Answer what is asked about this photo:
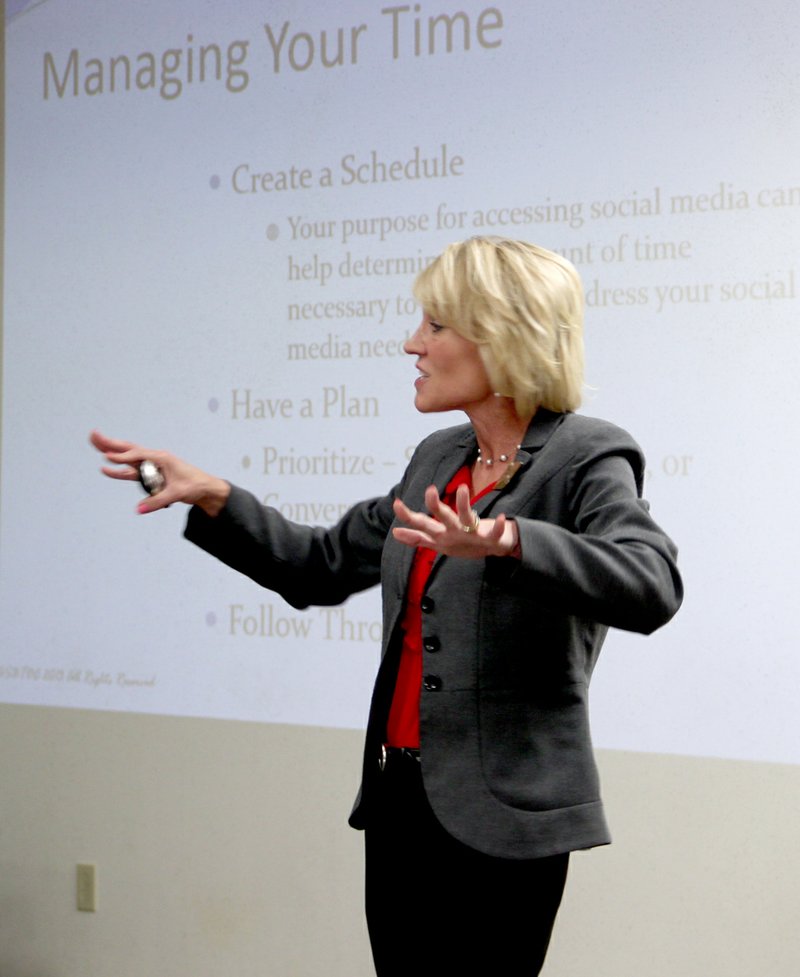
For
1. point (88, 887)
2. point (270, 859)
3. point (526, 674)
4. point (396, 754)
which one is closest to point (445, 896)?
point (396, 754)

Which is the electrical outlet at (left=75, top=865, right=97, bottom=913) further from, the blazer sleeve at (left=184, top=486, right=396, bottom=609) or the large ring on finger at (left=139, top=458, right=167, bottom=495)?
the large ring on finger at (left=139, top=458, right=167, bottom=495)

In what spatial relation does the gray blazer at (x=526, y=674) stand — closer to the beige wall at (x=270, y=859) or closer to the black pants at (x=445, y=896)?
the black pants at (x=445, y=896)

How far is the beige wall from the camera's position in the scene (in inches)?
104

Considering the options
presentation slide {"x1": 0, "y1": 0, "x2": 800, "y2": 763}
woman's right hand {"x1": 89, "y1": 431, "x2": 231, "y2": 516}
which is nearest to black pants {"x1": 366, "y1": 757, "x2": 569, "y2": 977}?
woman's right hand {"x1": 89, "y1": 431, "x2": 231, "y2": 516}

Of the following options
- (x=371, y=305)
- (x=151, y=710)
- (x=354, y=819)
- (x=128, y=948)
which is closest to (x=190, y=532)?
(x=354, y=819)

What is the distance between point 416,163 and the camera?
2.93 metres

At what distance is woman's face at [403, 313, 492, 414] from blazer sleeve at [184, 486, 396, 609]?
0.83ft

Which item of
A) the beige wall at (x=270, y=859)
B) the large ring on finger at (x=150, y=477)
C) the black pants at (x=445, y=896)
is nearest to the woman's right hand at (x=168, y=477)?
the large ring on finger at (x=150, y=477)

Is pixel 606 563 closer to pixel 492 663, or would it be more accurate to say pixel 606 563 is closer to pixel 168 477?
pixel 492 663

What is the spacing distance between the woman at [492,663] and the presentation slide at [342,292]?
1.18 m

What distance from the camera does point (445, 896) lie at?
1.49 m

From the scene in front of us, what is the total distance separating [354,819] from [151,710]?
1.76m

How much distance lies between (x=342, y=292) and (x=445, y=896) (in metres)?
1.82

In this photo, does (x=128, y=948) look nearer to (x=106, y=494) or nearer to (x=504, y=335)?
(x=106, y=494)
